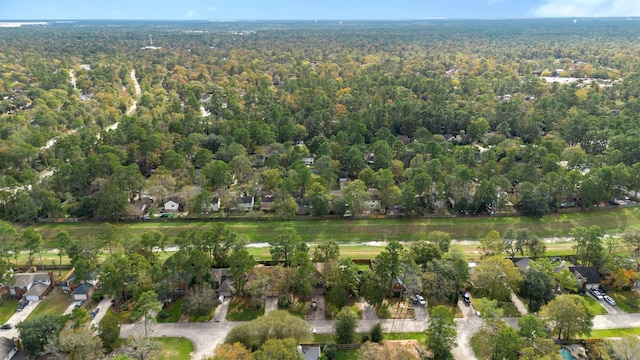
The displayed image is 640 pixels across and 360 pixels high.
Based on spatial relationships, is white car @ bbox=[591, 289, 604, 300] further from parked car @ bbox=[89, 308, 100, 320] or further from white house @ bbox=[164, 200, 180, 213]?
white house @ bbox=[164, 200, 180, 213]

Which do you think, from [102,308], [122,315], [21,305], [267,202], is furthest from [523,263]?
[21,305]

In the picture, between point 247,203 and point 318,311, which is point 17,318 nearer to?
point 318,311

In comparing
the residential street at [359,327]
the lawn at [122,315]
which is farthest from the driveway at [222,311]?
the lawn at [122,315]

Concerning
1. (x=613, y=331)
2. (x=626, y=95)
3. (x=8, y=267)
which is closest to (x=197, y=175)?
(x=8, y=267)

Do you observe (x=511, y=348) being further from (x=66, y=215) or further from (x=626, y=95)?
(x=626, y=95)

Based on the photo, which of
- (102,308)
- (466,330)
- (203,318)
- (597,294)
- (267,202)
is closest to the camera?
→ (466,330)

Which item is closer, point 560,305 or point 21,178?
point 560,305

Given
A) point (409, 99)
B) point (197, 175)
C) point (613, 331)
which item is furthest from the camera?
point (409, 99)

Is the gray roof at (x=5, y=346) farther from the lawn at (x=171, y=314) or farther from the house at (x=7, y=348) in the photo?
the lawn at (x=171, y=314)
